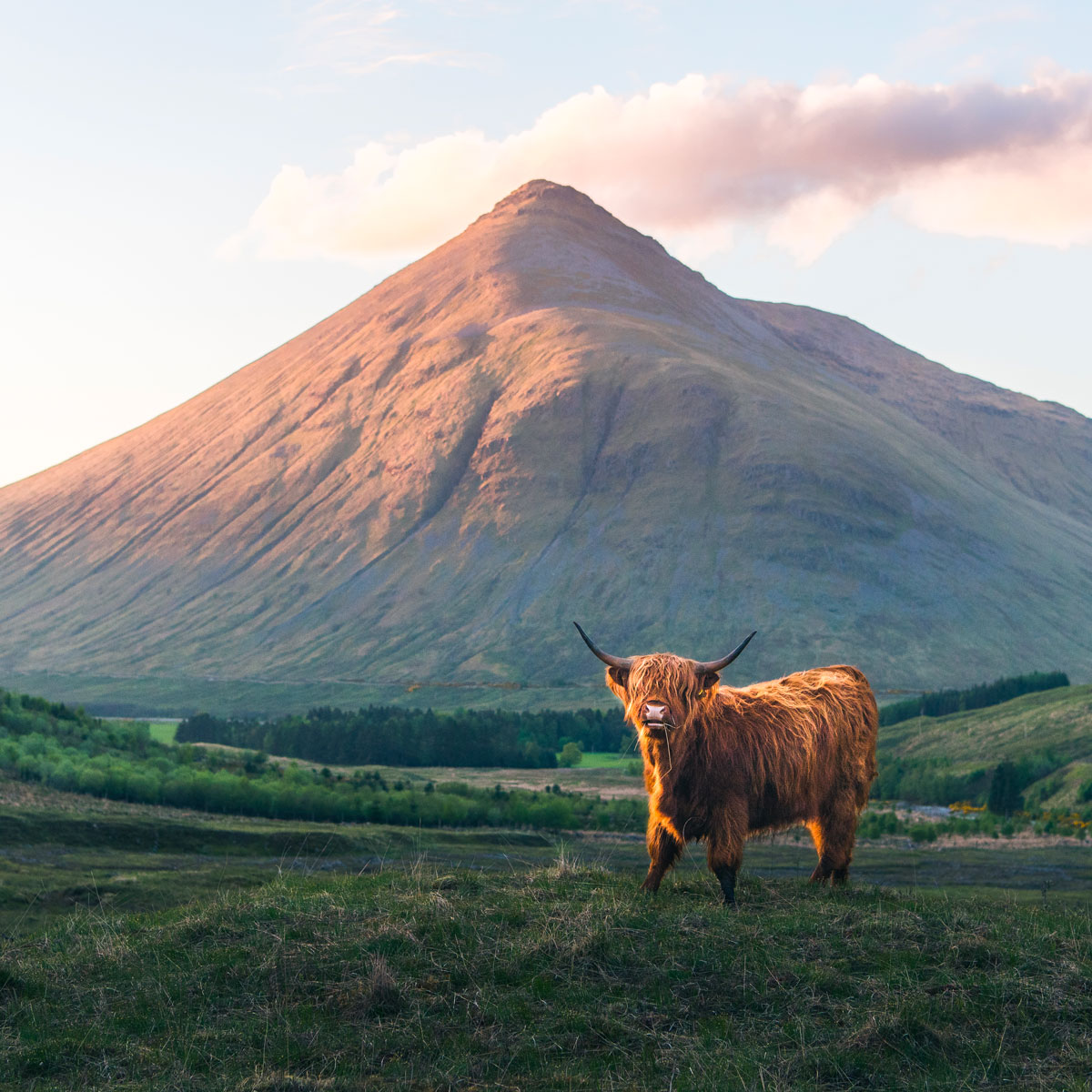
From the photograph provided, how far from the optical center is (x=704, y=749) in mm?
15953

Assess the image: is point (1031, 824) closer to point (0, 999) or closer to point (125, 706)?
point (0, 999)

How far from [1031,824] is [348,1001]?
6639 cm

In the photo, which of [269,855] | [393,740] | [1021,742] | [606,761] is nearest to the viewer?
[269,855]

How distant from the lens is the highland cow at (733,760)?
15.6 metres

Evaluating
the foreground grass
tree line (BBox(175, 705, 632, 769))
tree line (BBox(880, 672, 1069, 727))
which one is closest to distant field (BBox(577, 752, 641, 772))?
tree line (BBox(175, 705, 632, 769))

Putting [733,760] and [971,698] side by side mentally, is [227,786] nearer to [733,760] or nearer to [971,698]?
[733,760]

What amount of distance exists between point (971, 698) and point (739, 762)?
383ft

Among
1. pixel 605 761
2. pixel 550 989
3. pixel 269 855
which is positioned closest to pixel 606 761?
pixel 605 761

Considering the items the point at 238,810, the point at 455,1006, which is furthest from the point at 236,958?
the point at 238,810

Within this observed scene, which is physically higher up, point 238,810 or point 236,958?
point 236,958

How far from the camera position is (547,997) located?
1180cm

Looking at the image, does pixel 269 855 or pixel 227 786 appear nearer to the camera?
pixel 269 855

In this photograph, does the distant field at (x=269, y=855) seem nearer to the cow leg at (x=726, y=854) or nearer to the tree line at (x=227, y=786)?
the tree line at (x=227, y=786)

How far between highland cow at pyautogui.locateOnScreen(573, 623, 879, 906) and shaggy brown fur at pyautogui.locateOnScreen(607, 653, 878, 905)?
15 millimetres
